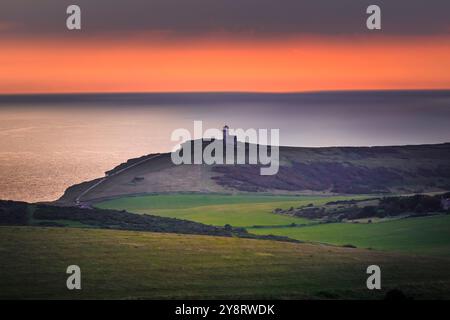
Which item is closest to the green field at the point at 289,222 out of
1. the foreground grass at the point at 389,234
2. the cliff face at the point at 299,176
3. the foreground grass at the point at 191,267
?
the foreground grass at the point at 389,234

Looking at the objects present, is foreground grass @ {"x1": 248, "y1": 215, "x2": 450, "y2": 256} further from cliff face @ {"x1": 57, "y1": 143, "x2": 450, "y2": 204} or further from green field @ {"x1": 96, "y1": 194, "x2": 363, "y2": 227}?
cliff face @ {"x1": 57, "y1": 143, "x2": 450, "y2": 204}

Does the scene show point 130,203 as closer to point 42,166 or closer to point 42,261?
point 42,261

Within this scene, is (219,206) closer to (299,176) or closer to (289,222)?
(289,222)

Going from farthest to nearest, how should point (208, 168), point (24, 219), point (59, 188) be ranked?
point (59, 188)
point (208, 168)
point (24, 219)

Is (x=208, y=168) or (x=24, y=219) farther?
(x=208, y=168)

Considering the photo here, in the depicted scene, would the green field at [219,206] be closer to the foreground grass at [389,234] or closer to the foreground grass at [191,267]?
the foreground grass at [389,234]
